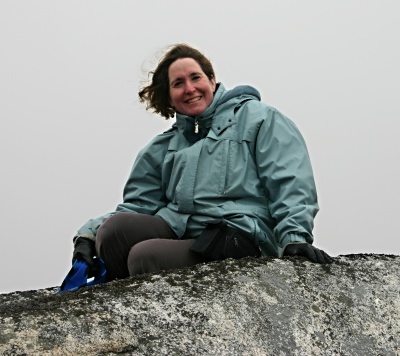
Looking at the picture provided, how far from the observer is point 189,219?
4.33 meters

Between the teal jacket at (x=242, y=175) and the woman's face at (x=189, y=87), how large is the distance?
0.20 ft

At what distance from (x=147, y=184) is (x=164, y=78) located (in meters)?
0.71

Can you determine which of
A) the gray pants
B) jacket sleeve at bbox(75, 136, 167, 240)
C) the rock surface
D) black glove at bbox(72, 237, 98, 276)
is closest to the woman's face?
jacket sleeve at bbox(75, 136, 167, 240)

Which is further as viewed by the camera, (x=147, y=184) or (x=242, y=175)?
(x=147, y=184)

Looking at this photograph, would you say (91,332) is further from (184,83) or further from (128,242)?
(184,83)

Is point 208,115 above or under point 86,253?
above

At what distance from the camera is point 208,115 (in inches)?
179

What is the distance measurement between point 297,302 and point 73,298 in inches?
42.9

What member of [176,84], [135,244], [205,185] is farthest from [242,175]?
[176,84]

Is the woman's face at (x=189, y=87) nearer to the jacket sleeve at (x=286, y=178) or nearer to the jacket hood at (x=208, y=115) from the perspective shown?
the jacket hood at (x=208, y=115)

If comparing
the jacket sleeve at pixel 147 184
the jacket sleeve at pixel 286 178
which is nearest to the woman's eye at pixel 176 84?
the jacket sleeve at pixel 147 184

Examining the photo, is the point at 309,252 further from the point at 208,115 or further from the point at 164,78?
the point at 164,78

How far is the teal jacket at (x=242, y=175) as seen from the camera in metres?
4.10

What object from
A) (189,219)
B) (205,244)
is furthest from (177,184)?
(205,244)
